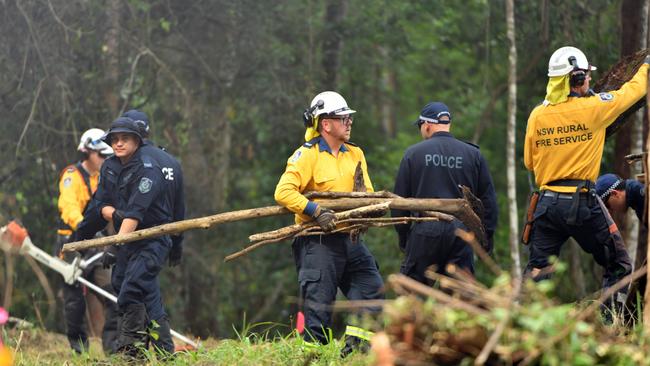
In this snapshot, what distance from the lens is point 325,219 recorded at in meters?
8.18

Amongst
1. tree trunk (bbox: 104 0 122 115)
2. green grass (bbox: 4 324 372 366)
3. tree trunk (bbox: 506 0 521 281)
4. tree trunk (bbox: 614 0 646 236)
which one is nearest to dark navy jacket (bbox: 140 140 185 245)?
green grass (bbox: 4 324 372 366)

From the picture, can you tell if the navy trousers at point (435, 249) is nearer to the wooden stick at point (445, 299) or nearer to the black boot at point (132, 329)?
the black boot at point (132, 329)

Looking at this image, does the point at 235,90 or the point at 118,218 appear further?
the point at 235,90

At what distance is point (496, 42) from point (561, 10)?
4.18 m

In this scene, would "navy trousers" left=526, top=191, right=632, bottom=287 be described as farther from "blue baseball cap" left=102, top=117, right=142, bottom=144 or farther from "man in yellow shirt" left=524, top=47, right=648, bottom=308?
"blue baseball cap" left=102, top=117, right=142, bottom=144

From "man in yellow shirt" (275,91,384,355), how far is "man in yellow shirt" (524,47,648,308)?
1.39 metres

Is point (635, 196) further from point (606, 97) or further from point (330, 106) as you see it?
point (330, 106)

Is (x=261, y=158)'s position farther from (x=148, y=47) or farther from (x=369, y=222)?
(x=369, y=222)

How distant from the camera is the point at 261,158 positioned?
21.1 metres

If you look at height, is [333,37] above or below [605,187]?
above

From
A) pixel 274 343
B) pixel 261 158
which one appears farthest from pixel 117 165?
pixel 261 158

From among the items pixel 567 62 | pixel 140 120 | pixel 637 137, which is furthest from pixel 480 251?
pixel 637 137

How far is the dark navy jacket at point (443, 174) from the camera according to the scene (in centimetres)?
877

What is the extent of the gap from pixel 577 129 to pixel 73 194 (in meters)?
5.70
